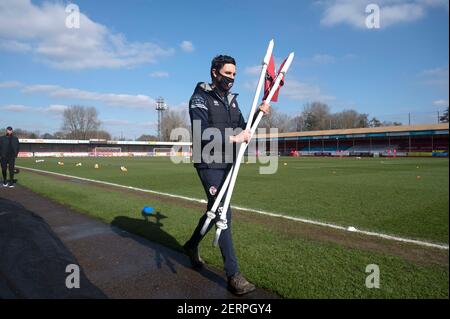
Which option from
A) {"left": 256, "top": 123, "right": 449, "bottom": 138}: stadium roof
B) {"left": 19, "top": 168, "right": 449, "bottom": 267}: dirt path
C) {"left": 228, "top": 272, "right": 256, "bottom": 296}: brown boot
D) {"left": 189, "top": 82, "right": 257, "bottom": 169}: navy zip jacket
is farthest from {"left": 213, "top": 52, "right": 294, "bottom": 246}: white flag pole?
{"left": 256, "top": 123, "right": 449, "bottom": 138}: stadium roof

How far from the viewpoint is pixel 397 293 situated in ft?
10.2

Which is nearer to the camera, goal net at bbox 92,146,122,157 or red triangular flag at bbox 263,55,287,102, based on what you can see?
red triangular flag at bbox 263,55,287,102

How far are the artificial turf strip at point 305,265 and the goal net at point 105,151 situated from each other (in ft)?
285

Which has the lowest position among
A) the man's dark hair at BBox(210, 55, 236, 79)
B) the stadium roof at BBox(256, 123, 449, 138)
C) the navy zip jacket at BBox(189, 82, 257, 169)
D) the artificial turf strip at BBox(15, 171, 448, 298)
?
the artificial turf strip at BBox(15, 171, 448, 298)

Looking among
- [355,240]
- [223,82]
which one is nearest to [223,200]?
[223,82]

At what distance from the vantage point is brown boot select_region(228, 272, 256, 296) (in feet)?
10.5

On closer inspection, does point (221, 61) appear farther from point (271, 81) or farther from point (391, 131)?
point (391, 131)

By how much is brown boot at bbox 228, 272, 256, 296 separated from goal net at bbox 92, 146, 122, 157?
89.5 metres

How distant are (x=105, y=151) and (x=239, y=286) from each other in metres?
92.4

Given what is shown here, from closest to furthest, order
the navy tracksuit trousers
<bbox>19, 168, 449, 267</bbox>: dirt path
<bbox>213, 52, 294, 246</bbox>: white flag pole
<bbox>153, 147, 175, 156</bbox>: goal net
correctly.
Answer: <bbox>213, 52, 294, 246</bbox>: white flag pole → the navy tracksuit trousers → <bbox>19, 168, 449, 267</bbox>: dirt path → <bbox>153, 147, 175, 156</bbox>: goal net

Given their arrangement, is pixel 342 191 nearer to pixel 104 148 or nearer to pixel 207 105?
pixel 207 105

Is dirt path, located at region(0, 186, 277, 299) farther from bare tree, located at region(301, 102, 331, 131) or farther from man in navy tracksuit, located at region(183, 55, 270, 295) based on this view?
bare tree, located at region(301, 102, 331, 131)

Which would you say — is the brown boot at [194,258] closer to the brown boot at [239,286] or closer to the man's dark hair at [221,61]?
the brown boot at [239,286]
